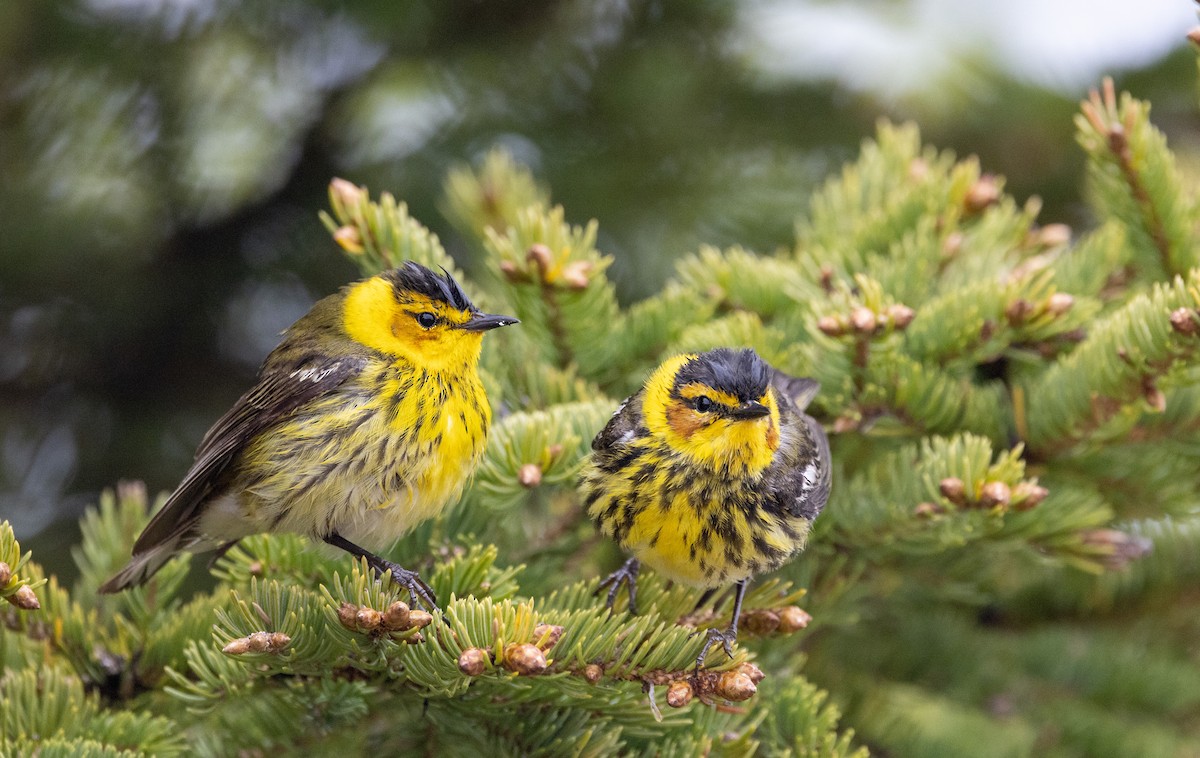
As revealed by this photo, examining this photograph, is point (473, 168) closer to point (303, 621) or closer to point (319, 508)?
point (319, 508)

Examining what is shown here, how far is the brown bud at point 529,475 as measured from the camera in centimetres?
234

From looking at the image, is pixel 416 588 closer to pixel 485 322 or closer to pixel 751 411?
pixel 485 322

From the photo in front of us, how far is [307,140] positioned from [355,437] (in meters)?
1.53

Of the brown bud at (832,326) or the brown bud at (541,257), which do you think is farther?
the brown bud at (541,257)

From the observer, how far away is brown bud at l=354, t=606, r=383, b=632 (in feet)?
5.74

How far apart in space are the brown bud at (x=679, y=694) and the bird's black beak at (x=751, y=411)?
37.8 inches

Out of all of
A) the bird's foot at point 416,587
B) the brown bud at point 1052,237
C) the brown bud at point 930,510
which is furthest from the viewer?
the brown bud at point 1052,237

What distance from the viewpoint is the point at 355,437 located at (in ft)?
8.59

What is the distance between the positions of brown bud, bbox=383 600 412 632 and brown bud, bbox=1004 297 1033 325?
62.3 inches

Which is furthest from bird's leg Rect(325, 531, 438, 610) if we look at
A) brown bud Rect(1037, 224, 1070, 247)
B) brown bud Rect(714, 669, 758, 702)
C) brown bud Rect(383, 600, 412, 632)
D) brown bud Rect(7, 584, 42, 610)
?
brown bud Rect(1037, 224, 1070, 247)

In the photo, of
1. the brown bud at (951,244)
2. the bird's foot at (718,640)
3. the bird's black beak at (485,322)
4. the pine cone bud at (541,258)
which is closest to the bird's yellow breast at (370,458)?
the bird's black beak at (485,322)

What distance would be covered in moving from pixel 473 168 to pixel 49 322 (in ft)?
5.11

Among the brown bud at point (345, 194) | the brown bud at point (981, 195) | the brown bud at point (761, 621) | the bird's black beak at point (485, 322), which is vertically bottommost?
the brown bud at point (761, 621)

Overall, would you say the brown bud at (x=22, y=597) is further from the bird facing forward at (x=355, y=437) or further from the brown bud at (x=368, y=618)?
the bird facing forward at (x=355, y=437)
